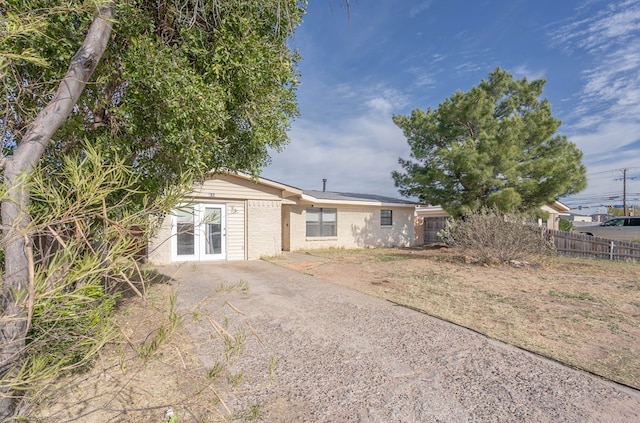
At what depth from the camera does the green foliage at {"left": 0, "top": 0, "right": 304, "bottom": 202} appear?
310cm

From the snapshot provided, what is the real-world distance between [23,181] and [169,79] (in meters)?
2.17

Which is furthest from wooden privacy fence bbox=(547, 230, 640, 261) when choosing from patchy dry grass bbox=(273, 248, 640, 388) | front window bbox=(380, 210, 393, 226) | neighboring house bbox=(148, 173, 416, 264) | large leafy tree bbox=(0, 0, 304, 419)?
large leafy tree bbox=(0, 0, 304, 419)

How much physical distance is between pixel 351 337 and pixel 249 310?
6.58 feet

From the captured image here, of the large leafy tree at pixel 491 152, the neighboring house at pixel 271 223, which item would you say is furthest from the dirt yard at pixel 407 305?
the large leafy tree at pixel 491 152

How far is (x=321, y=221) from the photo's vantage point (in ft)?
52.3

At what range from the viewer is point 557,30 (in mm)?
8102

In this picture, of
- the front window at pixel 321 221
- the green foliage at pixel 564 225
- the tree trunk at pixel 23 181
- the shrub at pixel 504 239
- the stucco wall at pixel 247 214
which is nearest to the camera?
the tree trunk at pixel 23 181

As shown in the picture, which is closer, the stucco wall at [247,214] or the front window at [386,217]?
the stucco wall at [247,214]

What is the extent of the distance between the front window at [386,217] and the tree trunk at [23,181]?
16230 mm

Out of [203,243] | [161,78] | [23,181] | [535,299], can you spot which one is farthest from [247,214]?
[23,181]

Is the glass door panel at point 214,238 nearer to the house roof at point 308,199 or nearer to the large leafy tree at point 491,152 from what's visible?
the house roof at point 308,199

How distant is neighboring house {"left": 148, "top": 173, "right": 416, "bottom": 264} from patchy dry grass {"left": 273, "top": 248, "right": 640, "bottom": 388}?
1.74m

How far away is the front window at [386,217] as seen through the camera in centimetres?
1783

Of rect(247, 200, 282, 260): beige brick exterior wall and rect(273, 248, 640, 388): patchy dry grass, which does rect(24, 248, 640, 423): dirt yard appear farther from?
rect(247, 200, 282, 260): beige brick exterior wall
